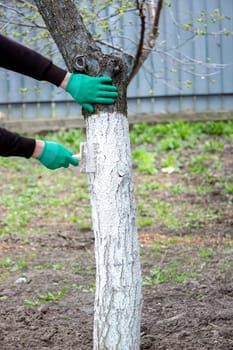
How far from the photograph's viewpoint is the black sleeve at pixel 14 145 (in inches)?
155

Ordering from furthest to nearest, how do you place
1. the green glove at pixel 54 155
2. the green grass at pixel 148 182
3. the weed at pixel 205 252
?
the green grass at pixel 148 182 < the weed at pixel 205 252 < the green glove at pixel 54 155

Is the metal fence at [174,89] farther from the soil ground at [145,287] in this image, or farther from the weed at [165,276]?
the weed at [165,276]

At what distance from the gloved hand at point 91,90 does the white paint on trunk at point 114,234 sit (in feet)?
0.27

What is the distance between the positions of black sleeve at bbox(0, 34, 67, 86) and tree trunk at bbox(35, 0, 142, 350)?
0.39 feet

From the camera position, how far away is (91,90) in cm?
396

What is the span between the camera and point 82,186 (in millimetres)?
9359

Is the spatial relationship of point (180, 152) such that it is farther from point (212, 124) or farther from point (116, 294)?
point (116, 294)

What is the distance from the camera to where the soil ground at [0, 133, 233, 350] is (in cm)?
457

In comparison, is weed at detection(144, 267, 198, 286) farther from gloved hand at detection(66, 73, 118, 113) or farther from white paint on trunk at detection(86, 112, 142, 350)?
gloved hand at detection(66, 73, 118, 113)

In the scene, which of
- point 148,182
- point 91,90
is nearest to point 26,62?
point 91,90

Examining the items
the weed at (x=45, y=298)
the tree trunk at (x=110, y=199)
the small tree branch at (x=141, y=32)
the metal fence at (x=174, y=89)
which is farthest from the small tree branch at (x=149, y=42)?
the metal fence at (x=174, y=89)

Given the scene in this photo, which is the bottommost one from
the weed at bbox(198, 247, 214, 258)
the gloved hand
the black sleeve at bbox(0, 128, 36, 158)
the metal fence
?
the weed at bbox(198, 247, 214, 258)

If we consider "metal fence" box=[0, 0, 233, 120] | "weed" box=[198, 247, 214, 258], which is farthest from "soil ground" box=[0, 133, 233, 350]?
"metal fence" box=[0, 0, 233, 120]

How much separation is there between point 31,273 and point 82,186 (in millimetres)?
3343
